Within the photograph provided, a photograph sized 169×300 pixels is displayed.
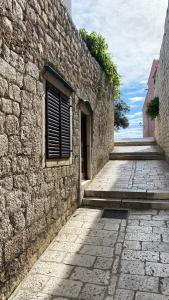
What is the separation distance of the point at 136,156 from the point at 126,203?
15.6 feet

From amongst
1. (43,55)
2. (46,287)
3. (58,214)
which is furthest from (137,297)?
(43,55)

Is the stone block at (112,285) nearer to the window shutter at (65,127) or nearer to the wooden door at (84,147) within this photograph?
the window shutter at (65,127)

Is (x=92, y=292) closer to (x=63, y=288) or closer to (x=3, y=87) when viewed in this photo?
(x=63, y=288)

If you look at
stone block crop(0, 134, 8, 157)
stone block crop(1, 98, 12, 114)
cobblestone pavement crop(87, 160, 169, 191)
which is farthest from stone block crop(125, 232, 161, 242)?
stone block crop(1, 98, 12, 114)

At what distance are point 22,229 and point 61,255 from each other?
29.7 inches

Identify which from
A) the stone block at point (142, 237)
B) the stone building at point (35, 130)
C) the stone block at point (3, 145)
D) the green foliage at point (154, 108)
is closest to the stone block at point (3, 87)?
the stone building at point (35, 130)

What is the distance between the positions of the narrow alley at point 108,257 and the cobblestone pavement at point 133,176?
444mm

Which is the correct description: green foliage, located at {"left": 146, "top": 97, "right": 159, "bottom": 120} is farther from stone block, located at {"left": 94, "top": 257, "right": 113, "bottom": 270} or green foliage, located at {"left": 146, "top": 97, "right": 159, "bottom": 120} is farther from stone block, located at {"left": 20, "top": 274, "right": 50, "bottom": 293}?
stone block, located at {"left": 20, "top": 274, "right": 50, "bottom": 293}

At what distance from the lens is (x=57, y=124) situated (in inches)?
153

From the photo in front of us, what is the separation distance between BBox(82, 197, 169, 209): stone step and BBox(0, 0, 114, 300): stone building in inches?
12.8

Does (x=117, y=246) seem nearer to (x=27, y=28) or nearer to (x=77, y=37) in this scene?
(x=27, y=28)

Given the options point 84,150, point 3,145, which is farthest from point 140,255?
point 84,150

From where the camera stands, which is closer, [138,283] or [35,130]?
[138,283]

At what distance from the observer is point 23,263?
2672 mm
